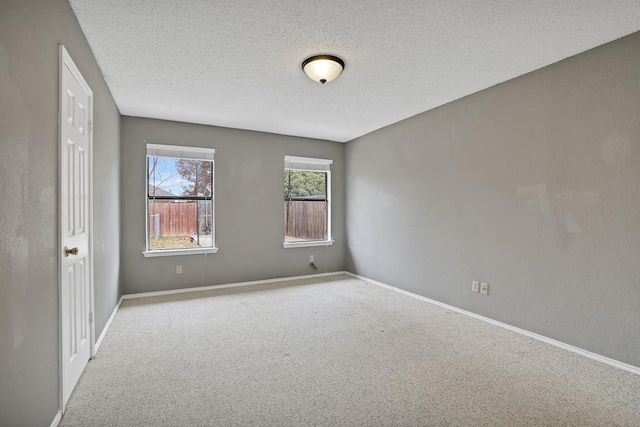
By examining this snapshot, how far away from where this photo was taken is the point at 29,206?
4.64ft

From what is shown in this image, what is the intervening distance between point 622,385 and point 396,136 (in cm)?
345

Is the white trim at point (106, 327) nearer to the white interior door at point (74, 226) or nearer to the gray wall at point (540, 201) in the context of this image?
the white interior door at point (74, 226)

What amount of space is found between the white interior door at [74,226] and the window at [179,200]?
1949mm

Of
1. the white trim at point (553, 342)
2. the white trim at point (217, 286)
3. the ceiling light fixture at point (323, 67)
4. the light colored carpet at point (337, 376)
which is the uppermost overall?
the ceiling light fixture at point (323, 67)

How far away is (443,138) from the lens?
3795 millimetres

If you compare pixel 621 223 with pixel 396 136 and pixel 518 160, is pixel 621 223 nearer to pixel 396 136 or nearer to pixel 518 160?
pixel 518 160

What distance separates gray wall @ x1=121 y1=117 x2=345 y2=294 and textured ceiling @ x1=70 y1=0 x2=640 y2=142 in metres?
0.78

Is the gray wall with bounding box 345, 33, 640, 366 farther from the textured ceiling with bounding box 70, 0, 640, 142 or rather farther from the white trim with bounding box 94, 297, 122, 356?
the white trim with bounding box 94, 297, 122, 356

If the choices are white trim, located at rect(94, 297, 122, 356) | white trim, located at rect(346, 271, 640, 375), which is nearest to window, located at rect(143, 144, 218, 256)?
white trim, located at rect(94, 297, 122, 356)

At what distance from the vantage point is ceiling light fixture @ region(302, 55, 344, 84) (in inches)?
103

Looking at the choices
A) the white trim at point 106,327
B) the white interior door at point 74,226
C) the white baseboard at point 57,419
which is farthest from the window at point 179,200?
the white baseboard at point 57,419

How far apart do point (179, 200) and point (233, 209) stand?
76cm

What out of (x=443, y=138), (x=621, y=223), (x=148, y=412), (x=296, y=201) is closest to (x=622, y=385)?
(x=621, y=223)

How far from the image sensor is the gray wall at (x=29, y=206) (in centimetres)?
121
